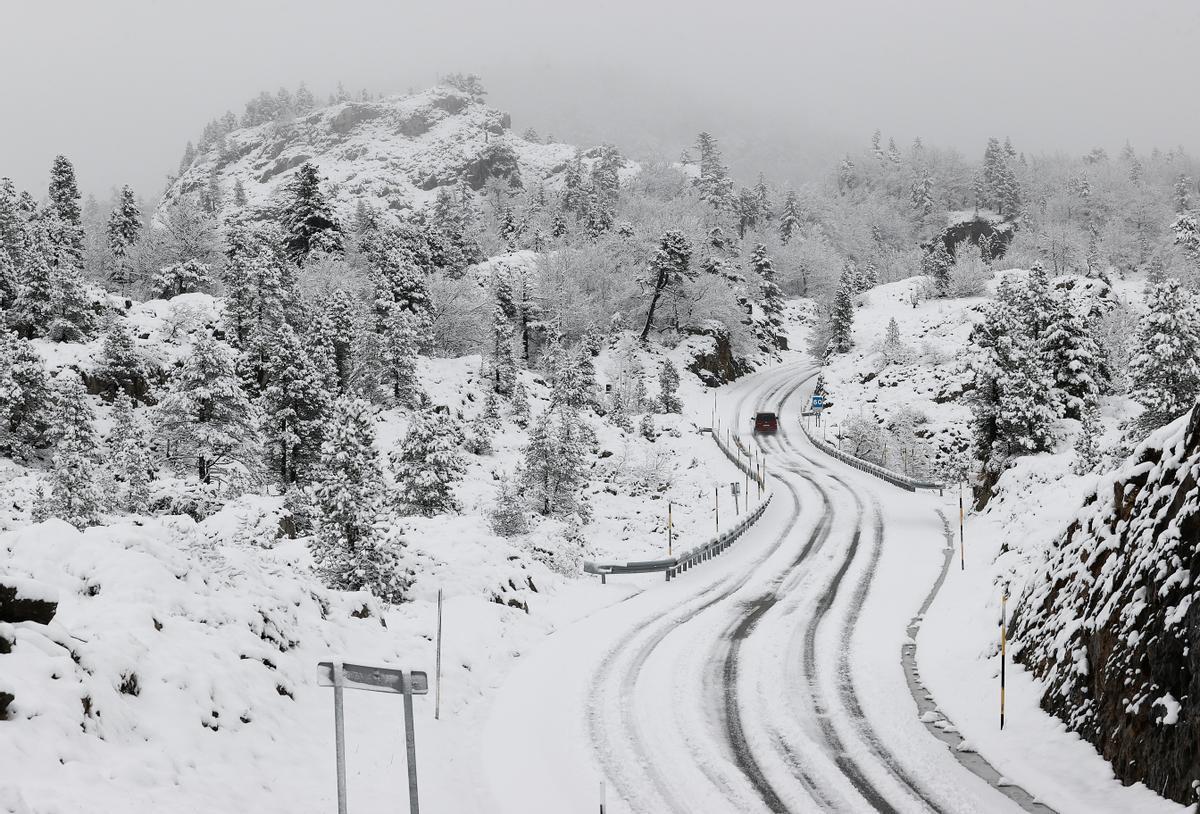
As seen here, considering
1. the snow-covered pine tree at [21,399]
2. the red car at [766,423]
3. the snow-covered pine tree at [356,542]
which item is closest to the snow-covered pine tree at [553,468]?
the snow-covered pine tree at [356,542]

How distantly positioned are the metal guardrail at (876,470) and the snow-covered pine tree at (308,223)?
46.5m

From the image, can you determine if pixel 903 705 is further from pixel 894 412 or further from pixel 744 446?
pixel 894 412

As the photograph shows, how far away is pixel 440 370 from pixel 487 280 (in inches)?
793

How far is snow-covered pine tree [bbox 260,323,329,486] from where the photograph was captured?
39594 mm

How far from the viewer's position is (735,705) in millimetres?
13242

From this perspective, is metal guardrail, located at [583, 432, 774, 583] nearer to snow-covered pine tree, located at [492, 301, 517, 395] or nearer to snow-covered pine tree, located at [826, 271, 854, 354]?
snow-covered pine tree, located at [492, 301, 517, 395]

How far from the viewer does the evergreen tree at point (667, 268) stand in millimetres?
74938

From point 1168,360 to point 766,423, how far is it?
33766 mm

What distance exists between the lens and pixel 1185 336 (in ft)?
109

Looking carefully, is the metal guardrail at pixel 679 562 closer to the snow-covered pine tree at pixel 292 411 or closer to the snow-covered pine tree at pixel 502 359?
the snow-covered pine tree at pixel 292 411

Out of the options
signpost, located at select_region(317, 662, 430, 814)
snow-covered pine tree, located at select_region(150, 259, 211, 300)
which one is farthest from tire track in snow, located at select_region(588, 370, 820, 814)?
snow-covered pine tree, located at select_region(150, 259, 211, 300)

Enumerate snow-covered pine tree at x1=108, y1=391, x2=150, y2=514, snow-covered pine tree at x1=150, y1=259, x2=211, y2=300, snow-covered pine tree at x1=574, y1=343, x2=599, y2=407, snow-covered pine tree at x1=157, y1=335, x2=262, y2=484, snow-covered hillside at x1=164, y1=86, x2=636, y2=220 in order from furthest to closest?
snow-covered hillside at x1=164, y1=86, x2=636, y2=220, snow-covered pine tree at x1=150, y1=259, x2=211, y2=300, snow-covered pine tree at x1=574, y1=343, x2=599, y2=407, snow-covered pine tree at x1=157, y1=335, x2=262, y2=484, snow-covered pine tree at x1=108, y1=391, x2=150, y2=514

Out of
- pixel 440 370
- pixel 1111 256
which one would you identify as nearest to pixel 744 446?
pixel 440 370

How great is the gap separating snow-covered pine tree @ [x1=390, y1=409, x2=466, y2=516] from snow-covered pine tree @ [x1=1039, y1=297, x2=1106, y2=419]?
3110 centimetres
